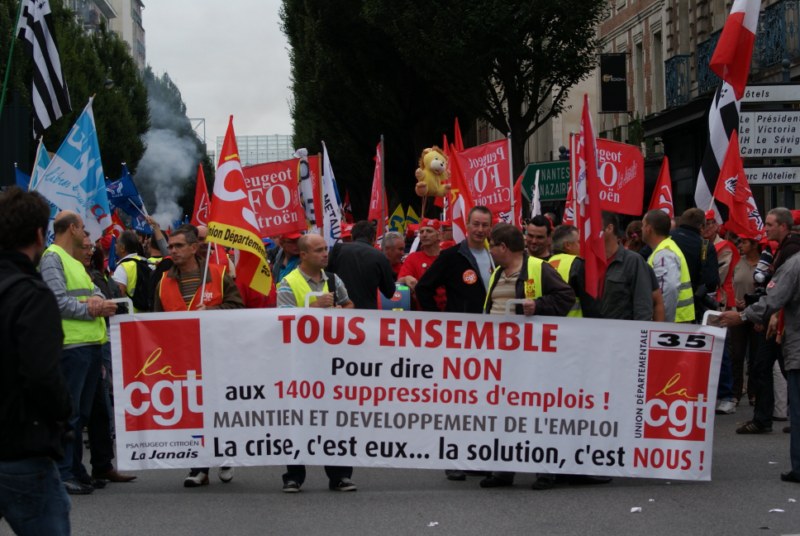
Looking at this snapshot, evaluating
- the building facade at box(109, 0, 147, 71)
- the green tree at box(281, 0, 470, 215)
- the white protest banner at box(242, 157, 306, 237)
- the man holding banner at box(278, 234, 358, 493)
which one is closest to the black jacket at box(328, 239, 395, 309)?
the man holding banner at box(278, 234, 358, 493)

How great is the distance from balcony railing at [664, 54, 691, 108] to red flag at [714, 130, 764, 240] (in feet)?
55.6

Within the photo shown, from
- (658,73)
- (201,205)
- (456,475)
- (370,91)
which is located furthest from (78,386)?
(370,91)

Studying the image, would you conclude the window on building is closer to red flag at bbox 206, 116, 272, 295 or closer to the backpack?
the backpack

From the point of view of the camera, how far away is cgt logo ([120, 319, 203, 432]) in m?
8.98

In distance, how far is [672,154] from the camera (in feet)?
104

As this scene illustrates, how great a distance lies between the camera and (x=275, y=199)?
1273cm

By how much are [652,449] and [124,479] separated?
12.2 ft

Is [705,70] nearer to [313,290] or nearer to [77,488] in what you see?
[313,290]

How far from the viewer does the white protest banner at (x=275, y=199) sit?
41.2 feet

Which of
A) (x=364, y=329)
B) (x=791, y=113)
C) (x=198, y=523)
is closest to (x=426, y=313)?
(x=364, y=329)

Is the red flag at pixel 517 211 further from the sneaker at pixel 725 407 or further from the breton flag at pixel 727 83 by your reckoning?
the sneaker at pixel 725 407

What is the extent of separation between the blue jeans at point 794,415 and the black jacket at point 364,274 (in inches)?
116

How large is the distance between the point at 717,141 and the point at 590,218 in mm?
4800

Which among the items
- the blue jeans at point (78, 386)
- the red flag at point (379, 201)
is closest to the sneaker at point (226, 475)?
the blue jeans at point (78, 386)
